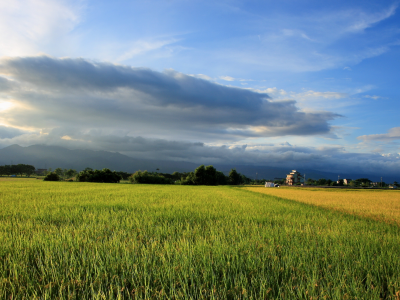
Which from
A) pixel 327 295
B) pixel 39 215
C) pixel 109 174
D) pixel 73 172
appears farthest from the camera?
pixel 73 172

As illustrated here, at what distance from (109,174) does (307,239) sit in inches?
2521

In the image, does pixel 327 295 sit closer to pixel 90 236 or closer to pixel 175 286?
pixel 175 286

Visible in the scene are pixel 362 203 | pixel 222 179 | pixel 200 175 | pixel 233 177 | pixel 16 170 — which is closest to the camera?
pixel 362 203

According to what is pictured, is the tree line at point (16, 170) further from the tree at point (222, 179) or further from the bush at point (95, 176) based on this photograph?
the tree at point (222, 179)

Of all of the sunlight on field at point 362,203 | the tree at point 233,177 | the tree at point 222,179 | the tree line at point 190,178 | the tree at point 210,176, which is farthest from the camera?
the tree at point 233,177

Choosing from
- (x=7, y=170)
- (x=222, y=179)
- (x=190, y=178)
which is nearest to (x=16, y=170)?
(x=7, y=170)

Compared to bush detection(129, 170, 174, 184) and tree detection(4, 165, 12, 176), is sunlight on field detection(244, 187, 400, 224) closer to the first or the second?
bush detection(129, 170, 174, 184)

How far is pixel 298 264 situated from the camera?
2.98m

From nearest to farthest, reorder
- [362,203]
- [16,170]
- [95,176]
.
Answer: [362,203] < [95,176] < [16,170]

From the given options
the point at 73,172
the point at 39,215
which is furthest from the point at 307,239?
the point at 73,172

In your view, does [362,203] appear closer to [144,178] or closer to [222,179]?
[144,178]

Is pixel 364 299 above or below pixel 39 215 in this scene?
above

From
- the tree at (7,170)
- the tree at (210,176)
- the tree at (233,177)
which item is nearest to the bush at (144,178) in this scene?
the tree at (210,176)

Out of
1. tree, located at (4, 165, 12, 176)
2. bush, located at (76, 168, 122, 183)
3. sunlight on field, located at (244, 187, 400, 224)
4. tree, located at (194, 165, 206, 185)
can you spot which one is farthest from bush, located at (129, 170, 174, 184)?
tree, located at (4, 165, 12, 176)
